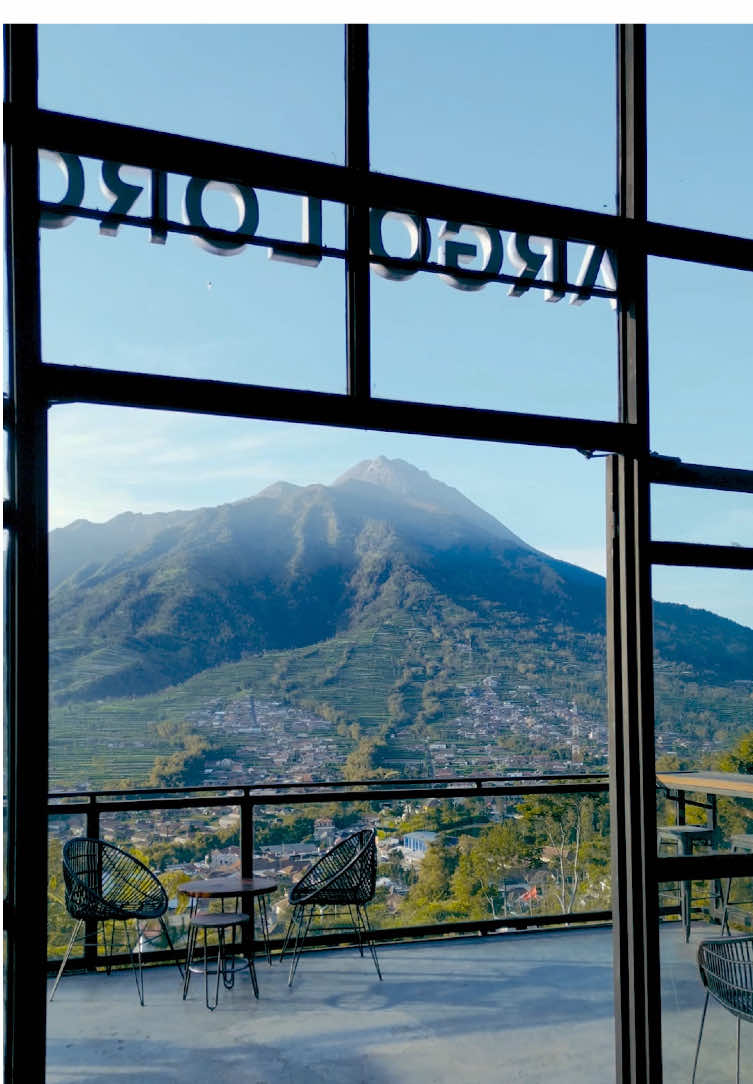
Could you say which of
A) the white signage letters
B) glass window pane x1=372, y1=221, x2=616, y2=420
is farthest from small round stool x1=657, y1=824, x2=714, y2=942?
the white signage letters

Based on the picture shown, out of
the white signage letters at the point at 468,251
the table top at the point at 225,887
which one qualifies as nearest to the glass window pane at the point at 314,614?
the table top at the point at 225,887

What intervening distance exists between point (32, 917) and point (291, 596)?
17.7ft

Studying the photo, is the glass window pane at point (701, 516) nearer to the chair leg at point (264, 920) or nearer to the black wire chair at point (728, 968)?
the black wire chair at point (728, 968)

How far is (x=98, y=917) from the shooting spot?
17.7 ft

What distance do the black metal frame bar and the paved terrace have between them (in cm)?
57

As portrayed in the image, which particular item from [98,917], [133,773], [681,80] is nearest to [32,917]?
[98,917]

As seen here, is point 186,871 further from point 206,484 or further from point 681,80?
point 681,80

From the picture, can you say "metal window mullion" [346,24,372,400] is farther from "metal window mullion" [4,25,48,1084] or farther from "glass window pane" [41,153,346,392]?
"metal window mullion" [4,25,48,1084]

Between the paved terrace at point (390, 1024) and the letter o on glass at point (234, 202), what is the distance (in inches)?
108

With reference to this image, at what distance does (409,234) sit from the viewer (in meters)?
3.33

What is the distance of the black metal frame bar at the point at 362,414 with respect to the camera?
2609 millimetres

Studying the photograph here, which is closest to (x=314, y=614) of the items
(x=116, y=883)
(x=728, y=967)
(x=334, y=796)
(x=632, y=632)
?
(x=334, y=796)

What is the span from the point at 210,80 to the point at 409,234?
773mm

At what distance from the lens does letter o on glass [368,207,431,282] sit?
3273mm
